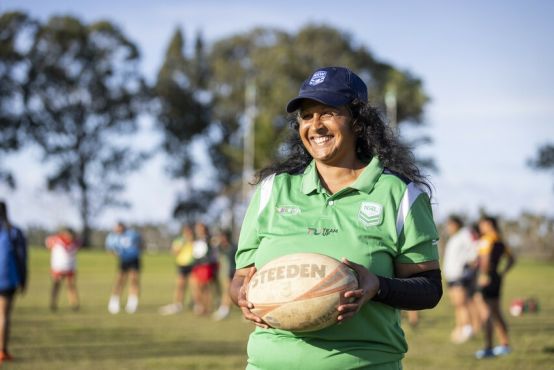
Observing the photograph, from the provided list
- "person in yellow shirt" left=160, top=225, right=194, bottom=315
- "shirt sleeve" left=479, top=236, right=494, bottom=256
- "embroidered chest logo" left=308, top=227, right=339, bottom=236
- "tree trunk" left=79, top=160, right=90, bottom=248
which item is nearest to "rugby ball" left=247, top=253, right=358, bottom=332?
"embroidered chest logo" left=308, top=227, right=339, bottom=236

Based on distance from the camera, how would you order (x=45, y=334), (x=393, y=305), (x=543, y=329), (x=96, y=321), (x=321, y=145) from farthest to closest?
(x=96, y=321)
(x=543, y=329)
(x=45, y=334)
(x=321, y=145)
(x=393, y=305)

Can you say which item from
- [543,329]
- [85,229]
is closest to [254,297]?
[543,329]

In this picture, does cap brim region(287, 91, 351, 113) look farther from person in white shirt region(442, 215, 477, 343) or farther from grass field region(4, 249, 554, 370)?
person in white shirt region(442, 215, 477, 343)

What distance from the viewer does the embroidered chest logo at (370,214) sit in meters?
3.37

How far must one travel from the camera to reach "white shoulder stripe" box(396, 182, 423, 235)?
339 cm

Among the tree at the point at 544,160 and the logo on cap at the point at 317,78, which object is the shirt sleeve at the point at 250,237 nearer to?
the logo on cap at the point at 317,78

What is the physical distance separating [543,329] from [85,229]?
5198 centimetres

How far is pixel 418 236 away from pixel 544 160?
23.9 m

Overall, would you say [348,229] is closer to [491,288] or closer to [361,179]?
[361,179]

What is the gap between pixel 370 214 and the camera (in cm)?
339

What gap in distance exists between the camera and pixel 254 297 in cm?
339

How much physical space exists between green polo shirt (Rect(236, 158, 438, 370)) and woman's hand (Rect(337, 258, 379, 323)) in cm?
10

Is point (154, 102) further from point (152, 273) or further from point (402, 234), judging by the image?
point (402, 234)

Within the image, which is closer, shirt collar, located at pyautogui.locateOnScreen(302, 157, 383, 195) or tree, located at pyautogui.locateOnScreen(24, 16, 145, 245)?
shirt collar, located at pyautogui.locateOnScreen(302, 157, 383, 195)
